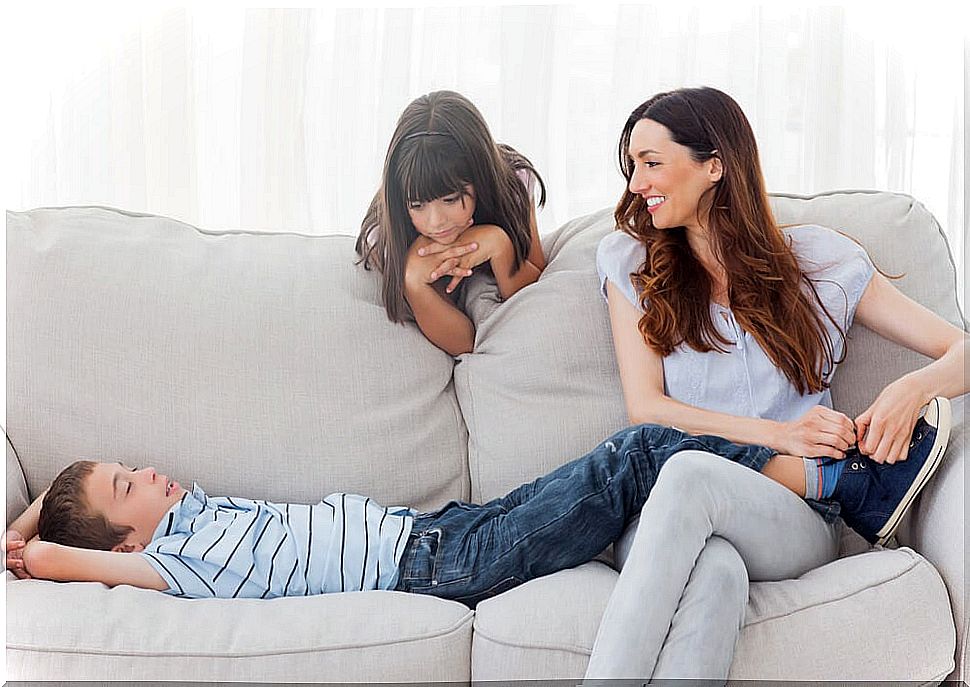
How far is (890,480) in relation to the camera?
170cm

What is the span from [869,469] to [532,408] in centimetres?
60

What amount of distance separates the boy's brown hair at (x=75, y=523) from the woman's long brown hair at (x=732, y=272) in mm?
994

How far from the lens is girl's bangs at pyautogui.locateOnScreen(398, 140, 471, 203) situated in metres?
2.06

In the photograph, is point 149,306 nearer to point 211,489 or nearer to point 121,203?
point 211,489

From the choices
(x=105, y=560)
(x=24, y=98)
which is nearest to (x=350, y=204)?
(x=24, y=98)

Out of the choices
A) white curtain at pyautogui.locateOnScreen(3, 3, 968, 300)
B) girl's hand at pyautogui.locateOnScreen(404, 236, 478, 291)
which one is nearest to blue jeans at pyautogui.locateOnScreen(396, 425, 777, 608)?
girl's hand at pyautogui.locateOnScreen(404, 236, 478, 291)

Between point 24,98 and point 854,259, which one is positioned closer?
point 854,259

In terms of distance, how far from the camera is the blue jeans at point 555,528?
65.0 inches

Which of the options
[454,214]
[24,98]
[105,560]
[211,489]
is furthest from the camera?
[24,98]

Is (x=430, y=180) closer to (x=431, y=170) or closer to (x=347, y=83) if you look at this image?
(x=431, y=170)

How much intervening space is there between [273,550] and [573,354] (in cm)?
67

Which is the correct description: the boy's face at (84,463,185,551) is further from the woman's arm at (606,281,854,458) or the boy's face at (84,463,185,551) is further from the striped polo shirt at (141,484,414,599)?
the woman's arm at (606,281,854,458)

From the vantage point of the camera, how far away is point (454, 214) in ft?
6.83

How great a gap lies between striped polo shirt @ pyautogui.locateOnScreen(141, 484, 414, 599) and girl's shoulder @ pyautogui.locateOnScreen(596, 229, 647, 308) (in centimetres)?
59
